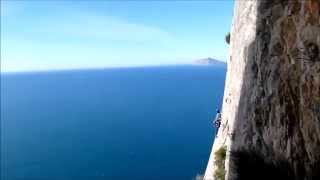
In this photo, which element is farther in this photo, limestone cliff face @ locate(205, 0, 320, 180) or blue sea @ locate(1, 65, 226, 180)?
blue sea @ locate(1, 65, 226, 180)

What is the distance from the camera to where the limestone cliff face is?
17.5 meters

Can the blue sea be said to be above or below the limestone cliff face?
below

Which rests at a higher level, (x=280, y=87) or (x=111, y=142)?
(x=280, y=87)

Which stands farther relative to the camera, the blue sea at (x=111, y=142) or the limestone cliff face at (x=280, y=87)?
the blue sea at (x=111, y=142)

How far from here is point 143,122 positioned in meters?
144

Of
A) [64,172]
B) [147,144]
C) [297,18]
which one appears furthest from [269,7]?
[147,144]

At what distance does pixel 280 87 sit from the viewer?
18.4 m

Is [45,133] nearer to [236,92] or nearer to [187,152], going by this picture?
[187,152]

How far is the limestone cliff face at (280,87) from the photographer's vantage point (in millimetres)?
17531

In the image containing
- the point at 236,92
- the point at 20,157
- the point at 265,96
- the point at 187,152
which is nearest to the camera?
the point at 265,96

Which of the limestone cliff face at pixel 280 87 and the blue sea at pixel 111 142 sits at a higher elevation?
the limestone cliff face at pixel 280 87

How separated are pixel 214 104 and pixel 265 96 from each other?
144m

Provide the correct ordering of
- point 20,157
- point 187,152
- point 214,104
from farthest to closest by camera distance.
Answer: point 214,104
point 20,157
point 187,152

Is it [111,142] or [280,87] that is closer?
[280,87]
